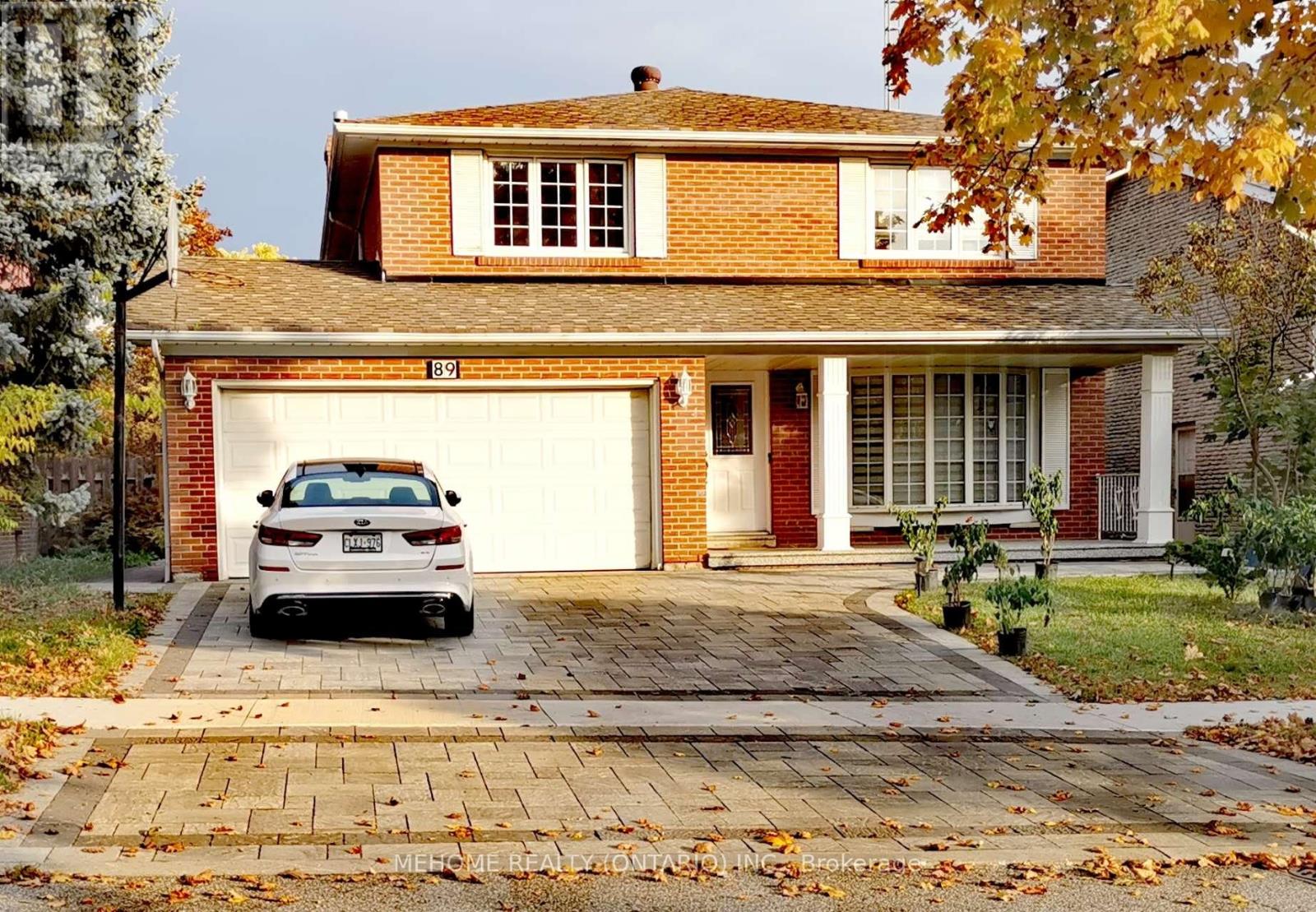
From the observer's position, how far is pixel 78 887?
16.6ft

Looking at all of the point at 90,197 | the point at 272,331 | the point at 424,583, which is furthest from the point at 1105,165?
the point at 90,197

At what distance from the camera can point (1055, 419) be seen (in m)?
19.1

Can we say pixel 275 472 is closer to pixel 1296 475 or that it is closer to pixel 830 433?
pixel 830 433

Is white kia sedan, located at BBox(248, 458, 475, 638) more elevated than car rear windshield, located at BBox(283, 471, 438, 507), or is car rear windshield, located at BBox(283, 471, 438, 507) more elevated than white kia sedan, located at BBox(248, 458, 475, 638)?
car rear windshield, located at BBox(283, 471, 438, 507)

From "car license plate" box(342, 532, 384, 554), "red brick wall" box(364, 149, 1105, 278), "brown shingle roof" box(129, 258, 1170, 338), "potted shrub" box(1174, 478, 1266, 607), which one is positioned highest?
"red brick wall" box(364, 149, 1105, 278)

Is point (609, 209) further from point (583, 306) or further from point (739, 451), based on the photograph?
point (739, 451)

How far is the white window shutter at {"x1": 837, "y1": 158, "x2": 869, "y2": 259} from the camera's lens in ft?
60.8

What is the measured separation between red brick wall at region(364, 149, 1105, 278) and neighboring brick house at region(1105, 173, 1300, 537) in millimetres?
5102

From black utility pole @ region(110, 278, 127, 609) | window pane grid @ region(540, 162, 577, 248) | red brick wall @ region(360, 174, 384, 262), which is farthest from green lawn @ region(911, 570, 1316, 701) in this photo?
red brick wall @ region(360, 174, 384, 262)

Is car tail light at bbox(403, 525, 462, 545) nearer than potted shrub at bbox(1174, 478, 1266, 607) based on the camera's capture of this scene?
Yes

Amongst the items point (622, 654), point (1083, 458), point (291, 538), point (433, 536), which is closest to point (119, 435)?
point (291, 538)

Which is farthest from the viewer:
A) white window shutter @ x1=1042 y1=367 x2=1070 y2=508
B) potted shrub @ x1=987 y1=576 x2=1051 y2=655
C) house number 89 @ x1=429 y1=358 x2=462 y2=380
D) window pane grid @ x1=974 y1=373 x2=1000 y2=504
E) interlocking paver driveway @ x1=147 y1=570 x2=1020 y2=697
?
white window shutter @ x1=1042 y1=367 x2=1070 y2=508

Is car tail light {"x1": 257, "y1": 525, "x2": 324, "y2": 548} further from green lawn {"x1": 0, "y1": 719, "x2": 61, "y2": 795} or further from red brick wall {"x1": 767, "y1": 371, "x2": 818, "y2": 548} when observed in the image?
red brick wall {"x1": 767, "y1": 371, "x2": 818, "y2": 548}

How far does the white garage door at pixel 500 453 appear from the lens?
1561cm
